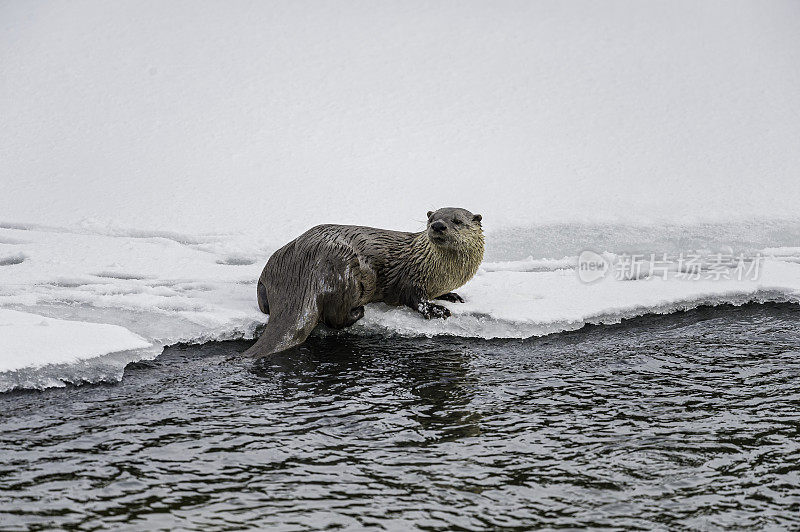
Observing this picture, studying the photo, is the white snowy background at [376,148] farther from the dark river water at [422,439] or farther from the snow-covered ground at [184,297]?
the dark river water at [422,439]

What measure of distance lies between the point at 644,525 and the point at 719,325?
2346 mm

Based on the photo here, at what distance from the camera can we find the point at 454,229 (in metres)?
4.59

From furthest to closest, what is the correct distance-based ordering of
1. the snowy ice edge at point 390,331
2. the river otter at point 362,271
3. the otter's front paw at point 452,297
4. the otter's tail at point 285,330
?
the otter's front paw at point 452,297
the river otter at point 362,271
the otter's tail at point 285,330
the snowy ice edge at point 390,331

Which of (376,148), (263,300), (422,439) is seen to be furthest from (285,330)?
(376,148)

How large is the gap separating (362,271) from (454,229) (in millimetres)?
505

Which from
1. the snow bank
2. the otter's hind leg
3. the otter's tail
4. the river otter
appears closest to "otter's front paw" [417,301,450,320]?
the river otter

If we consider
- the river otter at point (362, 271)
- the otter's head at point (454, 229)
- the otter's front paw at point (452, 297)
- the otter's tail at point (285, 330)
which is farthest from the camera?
the otter's front paw at point (452, 297)

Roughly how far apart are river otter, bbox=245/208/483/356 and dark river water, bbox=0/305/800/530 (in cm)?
19

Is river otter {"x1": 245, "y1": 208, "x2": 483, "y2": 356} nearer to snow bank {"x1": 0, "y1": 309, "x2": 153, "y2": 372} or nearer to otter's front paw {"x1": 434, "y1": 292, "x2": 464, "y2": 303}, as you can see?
otter's front paw {"x1": 434, "y1": 292, "x2": 464, "y2": 303}

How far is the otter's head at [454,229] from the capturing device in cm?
452

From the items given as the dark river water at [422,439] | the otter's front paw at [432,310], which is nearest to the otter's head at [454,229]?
the otter's front paw at [432,310]

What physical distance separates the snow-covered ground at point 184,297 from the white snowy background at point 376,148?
0.06ft

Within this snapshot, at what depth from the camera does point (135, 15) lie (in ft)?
27.1

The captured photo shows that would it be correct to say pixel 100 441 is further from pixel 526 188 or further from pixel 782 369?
pixel 526 188
